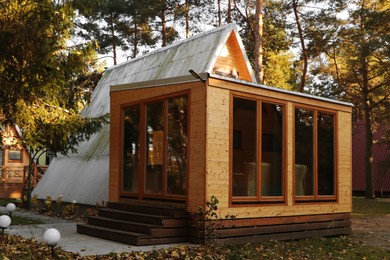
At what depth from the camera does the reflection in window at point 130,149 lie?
9.47m

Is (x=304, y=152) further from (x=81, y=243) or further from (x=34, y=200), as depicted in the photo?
(x=34, y=200)

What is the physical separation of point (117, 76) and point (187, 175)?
1078 centimetres

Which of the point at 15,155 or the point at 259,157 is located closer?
the point at 259,157

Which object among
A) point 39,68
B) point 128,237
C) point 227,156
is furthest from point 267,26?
point 128,237

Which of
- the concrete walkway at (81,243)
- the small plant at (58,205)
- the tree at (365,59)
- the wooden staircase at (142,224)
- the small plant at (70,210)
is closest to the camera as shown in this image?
the concrete walkway at (81,243)

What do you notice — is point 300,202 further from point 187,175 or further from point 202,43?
point 202,43

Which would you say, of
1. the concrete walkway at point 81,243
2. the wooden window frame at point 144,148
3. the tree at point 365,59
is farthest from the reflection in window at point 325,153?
the tree at point 365,59

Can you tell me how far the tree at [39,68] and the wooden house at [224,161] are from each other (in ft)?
3.94

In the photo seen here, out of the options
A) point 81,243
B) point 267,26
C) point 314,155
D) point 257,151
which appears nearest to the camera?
point 81,243

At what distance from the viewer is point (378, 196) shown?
28.8 metres

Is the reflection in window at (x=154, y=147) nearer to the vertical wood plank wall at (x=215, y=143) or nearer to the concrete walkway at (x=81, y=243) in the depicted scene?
the vertical wood plank wall at (x=215, y=143)

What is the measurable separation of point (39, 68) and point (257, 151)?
4041 millimetres

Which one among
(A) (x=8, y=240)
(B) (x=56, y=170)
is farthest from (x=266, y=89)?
(B) (x=56, y=170)

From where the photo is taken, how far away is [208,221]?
7.88 metres
